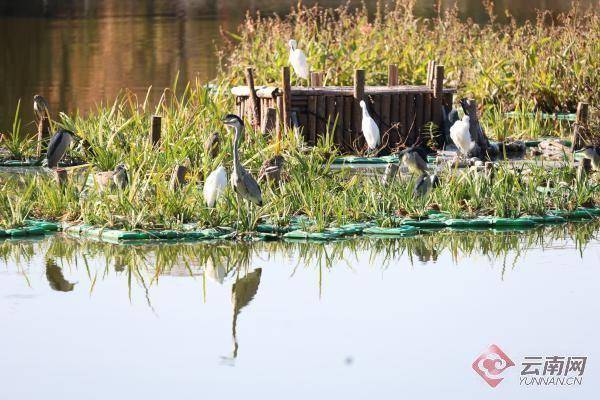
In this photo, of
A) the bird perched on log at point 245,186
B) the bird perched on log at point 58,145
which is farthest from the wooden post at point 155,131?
the bird perched on log at point 245,186

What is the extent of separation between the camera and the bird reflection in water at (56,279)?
995cm

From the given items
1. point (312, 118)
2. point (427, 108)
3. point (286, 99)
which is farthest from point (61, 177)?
point (427, 108)

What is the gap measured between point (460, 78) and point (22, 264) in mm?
10835

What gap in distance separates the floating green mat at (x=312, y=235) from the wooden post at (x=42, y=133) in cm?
548

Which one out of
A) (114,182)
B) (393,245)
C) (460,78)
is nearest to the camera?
(393,245)

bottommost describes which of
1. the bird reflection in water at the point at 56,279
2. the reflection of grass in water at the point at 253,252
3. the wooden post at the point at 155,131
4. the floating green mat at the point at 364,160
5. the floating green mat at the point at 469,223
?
the bird reflection in water at the point at 56,279

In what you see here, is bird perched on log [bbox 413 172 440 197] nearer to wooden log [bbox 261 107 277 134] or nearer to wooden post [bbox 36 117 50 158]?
wooden log [bbox 261 107 277 134]

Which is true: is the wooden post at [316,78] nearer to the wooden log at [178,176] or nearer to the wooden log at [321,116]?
the wooden log at [321,116]

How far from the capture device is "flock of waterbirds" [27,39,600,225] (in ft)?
38.6

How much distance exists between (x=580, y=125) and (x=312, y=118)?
3360 millimetres

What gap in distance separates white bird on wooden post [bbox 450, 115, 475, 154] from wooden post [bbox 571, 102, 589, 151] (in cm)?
131

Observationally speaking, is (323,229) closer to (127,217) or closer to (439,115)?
(127,217)

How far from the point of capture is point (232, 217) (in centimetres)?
1181

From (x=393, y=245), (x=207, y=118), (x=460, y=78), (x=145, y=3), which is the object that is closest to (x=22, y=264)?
(x=393, y=245)
